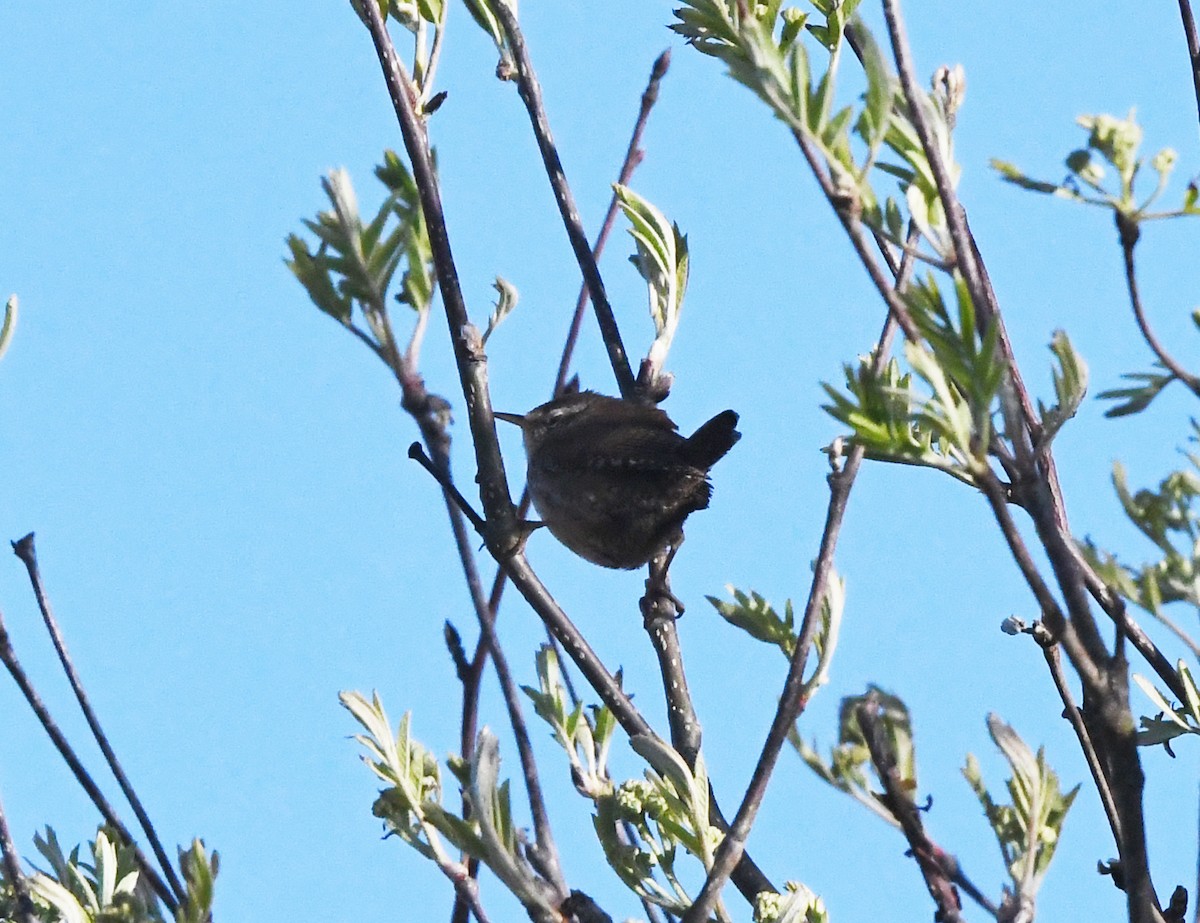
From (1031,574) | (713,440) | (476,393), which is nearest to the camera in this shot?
(1031,574)

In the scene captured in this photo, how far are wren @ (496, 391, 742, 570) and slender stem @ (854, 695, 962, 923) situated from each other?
102 inches

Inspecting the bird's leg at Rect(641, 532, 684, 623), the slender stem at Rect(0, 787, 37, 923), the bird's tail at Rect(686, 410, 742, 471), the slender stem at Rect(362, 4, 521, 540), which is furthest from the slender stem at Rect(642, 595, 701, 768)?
the bird's tail at Rect(686, 410, 742, 471)

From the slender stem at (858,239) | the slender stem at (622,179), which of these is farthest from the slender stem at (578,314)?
the slender stem at (858,239)

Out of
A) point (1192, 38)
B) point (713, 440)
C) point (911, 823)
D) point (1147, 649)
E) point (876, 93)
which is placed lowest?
point (911, 823)

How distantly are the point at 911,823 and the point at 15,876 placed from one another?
1.28m

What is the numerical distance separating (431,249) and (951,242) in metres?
0.88

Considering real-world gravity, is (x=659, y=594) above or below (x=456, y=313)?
above

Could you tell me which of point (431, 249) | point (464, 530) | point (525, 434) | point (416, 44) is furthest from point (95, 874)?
point (525, 434)

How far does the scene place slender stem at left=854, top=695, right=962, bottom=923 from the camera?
1.75 meters

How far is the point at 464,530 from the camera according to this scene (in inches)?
98.3

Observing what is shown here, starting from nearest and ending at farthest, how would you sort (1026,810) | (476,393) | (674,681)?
1. (1026,810)
2. (476,393)
3. (674,681)

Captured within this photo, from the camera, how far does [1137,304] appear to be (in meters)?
1.60

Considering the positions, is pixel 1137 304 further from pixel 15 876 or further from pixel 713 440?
pixel 713 440

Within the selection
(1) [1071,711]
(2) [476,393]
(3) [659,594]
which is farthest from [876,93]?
(3) [659,594]
